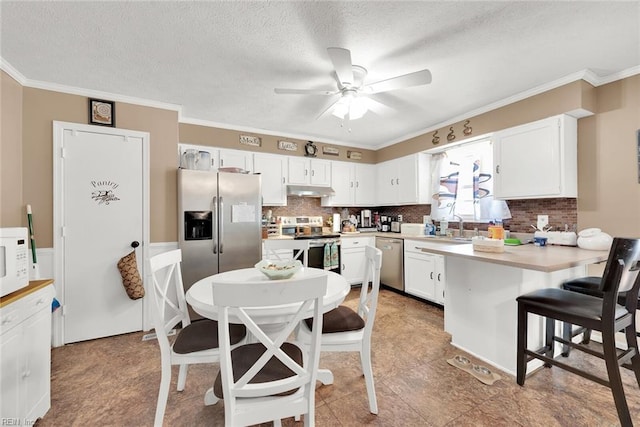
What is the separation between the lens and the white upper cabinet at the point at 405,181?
13.6ft

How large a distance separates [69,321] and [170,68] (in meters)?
2.63

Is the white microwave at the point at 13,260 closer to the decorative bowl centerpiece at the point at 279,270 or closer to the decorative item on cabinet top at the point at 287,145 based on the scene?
the decorative bowl centerpiece at the point at 279,270

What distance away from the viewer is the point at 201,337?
1607mm

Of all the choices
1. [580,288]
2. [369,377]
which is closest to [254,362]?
[369,377]

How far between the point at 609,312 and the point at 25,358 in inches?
130

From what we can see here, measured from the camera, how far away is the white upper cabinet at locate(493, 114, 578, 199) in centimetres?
254

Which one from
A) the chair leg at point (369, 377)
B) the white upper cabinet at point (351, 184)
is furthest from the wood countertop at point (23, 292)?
the white upper cabinet at point (351, 184)

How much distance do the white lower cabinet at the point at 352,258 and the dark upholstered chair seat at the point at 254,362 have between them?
9.18 ft

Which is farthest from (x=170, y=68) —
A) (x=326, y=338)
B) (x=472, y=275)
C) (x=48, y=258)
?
(x=472, y=275)

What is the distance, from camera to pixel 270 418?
3.64 ft

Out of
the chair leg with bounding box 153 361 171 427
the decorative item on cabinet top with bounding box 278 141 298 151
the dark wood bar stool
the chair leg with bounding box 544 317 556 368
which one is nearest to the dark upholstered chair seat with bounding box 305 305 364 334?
the chair leg with bounding box 153 361 171 427

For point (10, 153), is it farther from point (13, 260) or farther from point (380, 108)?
point (380, 108)

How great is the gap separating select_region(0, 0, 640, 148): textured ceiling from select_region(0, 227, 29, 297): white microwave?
140 cm

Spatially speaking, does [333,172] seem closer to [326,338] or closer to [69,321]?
[326,338]
